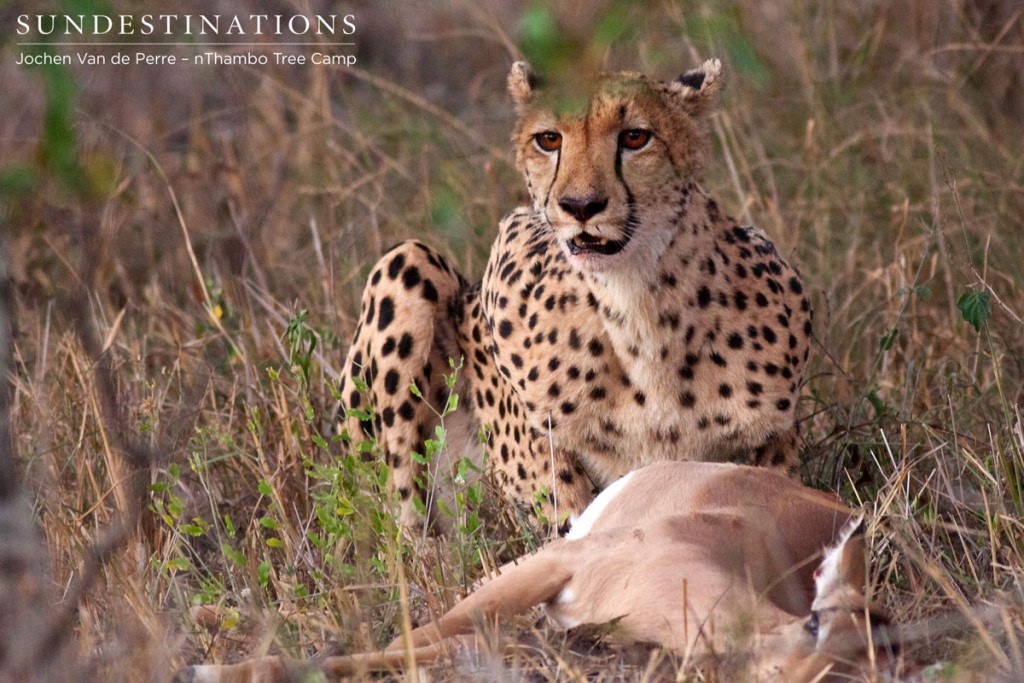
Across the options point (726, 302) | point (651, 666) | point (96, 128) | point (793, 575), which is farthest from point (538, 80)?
point (651, 666)

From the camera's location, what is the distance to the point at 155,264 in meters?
5.41

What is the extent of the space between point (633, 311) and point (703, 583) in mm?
963

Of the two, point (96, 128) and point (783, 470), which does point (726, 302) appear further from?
point (96, 128)

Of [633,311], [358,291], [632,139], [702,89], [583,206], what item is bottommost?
[633,311]

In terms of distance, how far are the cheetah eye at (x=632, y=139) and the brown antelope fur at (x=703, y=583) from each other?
0.76 meters

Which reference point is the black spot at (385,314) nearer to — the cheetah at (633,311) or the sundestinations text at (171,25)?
the cheetah at (633,311)

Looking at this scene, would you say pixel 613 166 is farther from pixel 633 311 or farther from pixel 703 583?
pixel 703 583

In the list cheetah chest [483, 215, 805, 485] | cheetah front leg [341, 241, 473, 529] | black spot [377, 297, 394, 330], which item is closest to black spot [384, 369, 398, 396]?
cheetah front leg [341, 241, 473, 529]

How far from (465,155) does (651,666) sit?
347 cm

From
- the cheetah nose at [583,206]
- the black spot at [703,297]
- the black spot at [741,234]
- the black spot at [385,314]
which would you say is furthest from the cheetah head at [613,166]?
the black spot at [385,314]

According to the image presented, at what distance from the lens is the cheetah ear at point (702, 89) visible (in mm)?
3490

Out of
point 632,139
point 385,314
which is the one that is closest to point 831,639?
point 632,139

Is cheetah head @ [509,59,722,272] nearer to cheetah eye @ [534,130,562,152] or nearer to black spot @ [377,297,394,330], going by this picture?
cheetah eye @ [534,130,562,152]

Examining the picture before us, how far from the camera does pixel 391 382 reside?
402 centimetres
